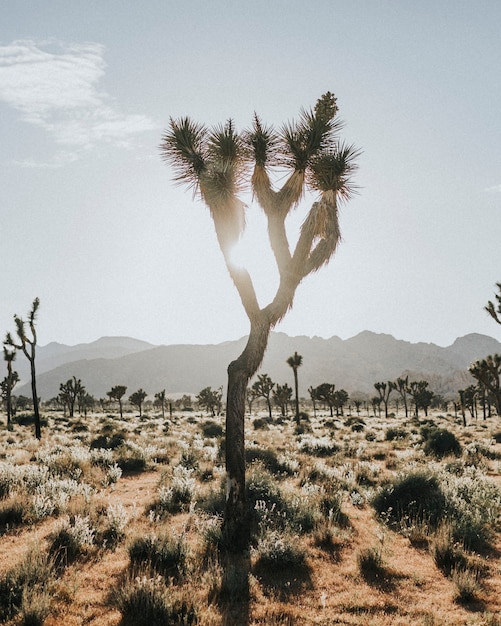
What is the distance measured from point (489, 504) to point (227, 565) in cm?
675

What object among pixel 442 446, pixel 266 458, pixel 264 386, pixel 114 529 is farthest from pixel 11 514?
pixel 264 386

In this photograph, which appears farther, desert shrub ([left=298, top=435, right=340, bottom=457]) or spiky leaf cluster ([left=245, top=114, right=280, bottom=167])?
desert shrub ([left=298, top=435, right=340, bottom=457])

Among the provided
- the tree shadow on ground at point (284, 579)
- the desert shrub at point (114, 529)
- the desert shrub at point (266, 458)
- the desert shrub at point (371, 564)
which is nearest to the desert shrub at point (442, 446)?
the desert shrub at point (266, 458)

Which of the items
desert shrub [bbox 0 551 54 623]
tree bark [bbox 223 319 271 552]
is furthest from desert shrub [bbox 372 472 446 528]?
desert shrub [bbox 0 551 54 623]

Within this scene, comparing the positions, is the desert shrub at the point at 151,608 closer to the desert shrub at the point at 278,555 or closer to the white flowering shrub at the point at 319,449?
the desert shrub at the point at 278,555

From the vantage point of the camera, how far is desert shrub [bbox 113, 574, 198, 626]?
4680mm

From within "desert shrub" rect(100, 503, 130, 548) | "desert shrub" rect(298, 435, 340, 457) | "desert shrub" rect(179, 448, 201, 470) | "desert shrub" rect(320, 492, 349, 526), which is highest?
"desert shrub" rect(100, 503, 130, 548)

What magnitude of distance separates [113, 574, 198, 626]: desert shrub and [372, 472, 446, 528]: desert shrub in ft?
19.0

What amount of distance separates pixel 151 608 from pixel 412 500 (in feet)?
24.7

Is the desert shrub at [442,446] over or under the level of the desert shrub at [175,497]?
under

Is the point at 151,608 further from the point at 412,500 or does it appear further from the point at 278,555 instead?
the point at 412,500

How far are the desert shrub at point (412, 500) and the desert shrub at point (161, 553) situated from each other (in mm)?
5132

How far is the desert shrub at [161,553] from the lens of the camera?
6273mm

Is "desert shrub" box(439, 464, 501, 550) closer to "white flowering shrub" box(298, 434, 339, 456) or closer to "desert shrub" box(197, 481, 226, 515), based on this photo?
"desert shrub" box(197, 481, 226, 515)
